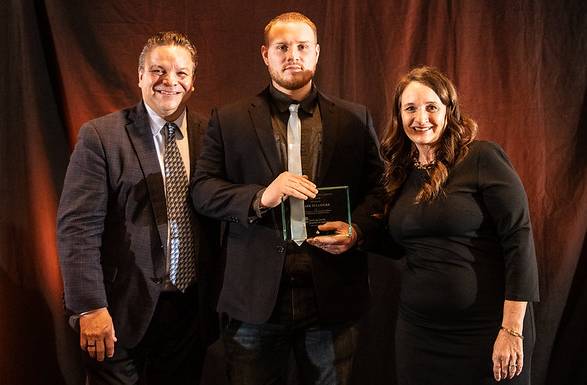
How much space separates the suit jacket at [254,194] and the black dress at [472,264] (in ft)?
0.98

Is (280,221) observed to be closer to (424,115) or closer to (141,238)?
(141,238)

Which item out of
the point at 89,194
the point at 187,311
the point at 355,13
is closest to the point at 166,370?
the point at 187,311

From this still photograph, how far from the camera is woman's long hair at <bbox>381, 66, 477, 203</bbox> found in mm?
1852

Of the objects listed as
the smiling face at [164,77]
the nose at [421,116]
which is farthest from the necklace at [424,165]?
the smiling face at [164,77]

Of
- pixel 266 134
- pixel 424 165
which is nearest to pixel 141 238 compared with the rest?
pixel 266 134

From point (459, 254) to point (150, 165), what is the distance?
1.12 metres

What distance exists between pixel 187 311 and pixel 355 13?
157 cm

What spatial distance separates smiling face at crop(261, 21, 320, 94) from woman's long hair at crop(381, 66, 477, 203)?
0.35 m

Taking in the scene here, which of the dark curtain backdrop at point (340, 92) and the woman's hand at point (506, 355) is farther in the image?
the dark curtain backdrop at point (340, 92)

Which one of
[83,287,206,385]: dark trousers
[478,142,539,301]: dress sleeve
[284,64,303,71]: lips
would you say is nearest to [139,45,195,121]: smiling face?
[284,64,303,71]: lips

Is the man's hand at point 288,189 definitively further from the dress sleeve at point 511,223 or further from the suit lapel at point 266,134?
the dress sleeve at point 511,223

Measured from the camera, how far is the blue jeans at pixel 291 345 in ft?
6.62

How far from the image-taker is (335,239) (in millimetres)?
1895

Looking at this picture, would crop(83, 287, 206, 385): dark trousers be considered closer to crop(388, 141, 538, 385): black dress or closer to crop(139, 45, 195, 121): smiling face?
crop(139, 45, 195, 121): smiling face
